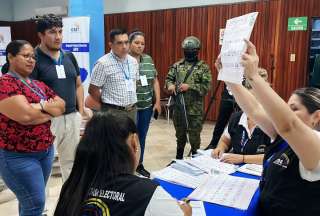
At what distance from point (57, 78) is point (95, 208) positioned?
1.77 metres

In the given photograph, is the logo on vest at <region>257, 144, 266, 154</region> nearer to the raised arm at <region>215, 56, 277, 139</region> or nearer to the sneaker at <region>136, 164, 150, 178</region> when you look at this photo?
the raised arm at <region>215, 56, 277, 139</region>

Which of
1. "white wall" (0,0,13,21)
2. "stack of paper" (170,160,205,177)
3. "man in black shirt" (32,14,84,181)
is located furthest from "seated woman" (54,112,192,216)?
"white wall" (0,0,13,21)

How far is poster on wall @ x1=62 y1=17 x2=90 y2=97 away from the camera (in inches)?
174

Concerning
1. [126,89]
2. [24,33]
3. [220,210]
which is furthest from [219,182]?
[24,33]

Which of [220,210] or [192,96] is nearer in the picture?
[220,210]

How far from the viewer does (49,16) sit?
8.58 ft

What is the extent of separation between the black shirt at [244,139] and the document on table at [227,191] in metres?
0.45

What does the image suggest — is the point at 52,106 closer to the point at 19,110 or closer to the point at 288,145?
the point at 19,110

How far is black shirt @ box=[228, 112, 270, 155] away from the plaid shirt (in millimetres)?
1225

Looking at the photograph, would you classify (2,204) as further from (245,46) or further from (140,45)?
(245,46)

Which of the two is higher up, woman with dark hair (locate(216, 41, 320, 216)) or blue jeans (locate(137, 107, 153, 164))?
woman with dark hair (locate(216, 41, 320, 216))

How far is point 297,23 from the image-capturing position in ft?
18.6

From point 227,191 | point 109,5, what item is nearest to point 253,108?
point 227,191

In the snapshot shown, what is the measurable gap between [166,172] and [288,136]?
0.91m
